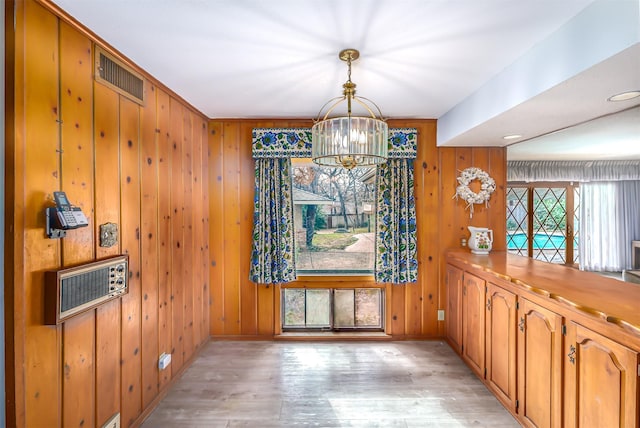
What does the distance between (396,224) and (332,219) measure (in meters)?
0.71

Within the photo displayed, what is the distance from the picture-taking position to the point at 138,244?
205 cm

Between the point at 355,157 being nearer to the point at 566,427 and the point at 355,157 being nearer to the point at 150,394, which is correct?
the point at 566,427

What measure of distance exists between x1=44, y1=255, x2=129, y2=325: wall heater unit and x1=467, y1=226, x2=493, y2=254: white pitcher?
3.02 m

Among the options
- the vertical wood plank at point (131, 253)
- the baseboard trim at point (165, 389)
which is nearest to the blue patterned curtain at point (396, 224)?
the baseboard trim at point (165, 389)

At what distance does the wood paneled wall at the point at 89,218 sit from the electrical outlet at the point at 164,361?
0.05m

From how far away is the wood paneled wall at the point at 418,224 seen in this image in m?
3.24

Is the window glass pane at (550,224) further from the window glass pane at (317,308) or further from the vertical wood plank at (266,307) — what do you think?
the vertical wood plank at (266,307)

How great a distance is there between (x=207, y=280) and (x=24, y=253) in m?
2.05

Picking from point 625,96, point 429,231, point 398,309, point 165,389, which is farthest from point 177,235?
point 625,96

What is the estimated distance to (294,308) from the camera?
3406 millimetres

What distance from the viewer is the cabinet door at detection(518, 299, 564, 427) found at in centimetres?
167

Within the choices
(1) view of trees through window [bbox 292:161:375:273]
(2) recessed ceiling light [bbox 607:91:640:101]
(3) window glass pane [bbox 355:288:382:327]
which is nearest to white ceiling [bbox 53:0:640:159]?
(2) recessed ceiling light [bbox 607:91:640:101]

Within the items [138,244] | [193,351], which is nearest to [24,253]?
[138,244]

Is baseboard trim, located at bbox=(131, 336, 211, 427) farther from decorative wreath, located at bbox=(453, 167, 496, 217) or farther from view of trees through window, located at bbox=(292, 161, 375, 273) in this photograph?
decorative wreath, located at bbox=(453, 167, 496, 217)
